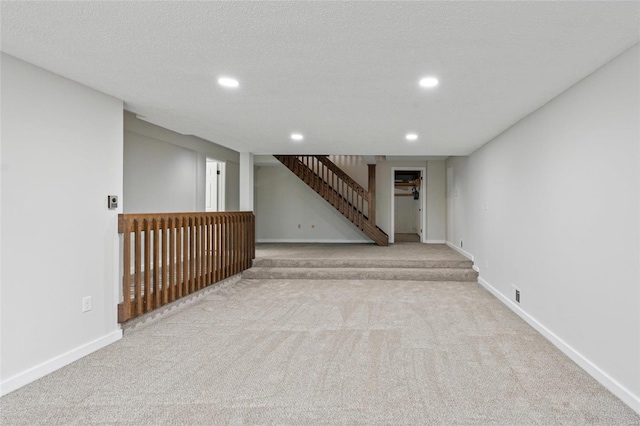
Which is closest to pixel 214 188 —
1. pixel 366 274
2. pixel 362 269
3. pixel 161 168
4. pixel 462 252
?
pixel 161 168

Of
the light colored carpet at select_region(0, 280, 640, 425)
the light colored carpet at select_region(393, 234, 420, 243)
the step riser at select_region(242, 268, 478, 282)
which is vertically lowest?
the light colored carpet at select_region(0, 280, 640, 425)

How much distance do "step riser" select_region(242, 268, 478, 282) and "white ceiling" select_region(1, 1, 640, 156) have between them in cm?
268

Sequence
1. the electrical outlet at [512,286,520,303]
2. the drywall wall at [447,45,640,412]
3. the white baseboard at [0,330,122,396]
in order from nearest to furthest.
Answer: the drywall wall at [447,45,640,412] → the white baseboard at [0,330,122,396] → the electrical outlet at [512,286,520,303]

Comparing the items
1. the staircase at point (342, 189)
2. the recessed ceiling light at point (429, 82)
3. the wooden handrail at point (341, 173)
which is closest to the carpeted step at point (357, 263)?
the staircase at point (342, 189)

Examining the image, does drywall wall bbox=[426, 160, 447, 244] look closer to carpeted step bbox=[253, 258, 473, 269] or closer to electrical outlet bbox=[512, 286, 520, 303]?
carpeted step bbox=[253, 258, 473, 269]

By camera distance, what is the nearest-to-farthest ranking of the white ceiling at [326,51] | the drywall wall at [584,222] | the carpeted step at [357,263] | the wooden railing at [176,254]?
the white ceiling at [326,51]
the drywall wall at [584,222]
the wooden railing at [176,254]
the carpeted step at [357,263]

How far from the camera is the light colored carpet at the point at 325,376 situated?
72.4 inches

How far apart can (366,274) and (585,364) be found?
10.4ft

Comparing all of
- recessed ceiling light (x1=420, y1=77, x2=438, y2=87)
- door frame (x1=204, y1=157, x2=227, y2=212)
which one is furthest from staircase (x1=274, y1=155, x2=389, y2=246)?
recessed ceiling light (x1=420, y1=77, x2=438, y2=87)

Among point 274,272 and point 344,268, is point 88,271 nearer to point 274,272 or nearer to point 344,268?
point 274,272

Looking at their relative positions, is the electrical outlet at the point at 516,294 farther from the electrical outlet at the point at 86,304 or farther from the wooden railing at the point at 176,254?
the electrical outlet at the point at 86,304

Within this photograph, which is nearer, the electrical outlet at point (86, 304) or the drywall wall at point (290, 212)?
the electrical outlet at point (86, 304)

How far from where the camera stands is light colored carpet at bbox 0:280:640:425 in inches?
72.4

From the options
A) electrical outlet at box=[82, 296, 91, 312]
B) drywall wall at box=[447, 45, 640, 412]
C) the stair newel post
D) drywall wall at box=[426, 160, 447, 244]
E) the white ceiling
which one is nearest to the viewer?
the white ceiling
